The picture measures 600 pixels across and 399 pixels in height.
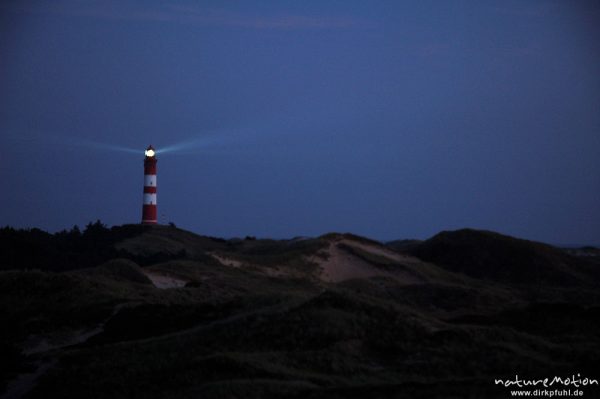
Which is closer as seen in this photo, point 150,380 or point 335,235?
point 150,380

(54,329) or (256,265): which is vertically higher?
(256,265)

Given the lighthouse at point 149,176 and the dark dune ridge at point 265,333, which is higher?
the lighthouse at point 149,176

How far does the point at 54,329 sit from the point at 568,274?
101ft

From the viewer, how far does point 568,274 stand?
50.4 meters

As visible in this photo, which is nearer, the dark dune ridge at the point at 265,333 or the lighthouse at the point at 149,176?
the dark dune ridge at the point at 265,333

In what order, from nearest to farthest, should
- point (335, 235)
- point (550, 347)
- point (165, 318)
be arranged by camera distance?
1. point (550, 347)
2. point (165, 318)
3. point (335, 235)

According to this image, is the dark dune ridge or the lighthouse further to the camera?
the lighthouse

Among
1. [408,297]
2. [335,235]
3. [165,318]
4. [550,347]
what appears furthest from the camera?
[335,235]

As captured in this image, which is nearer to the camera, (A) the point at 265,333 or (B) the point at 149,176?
(A) the point at 265,333

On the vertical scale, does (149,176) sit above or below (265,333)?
above

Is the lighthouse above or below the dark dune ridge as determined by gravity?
above

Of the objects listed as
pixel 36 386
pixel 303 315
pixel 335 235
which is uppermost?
pixel 335 235

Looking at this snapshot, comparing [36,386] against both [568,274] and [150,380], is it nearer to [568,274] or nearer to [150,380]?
[150,380]

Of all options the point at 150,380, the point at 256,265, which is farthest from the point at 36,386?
the point at 256,265
